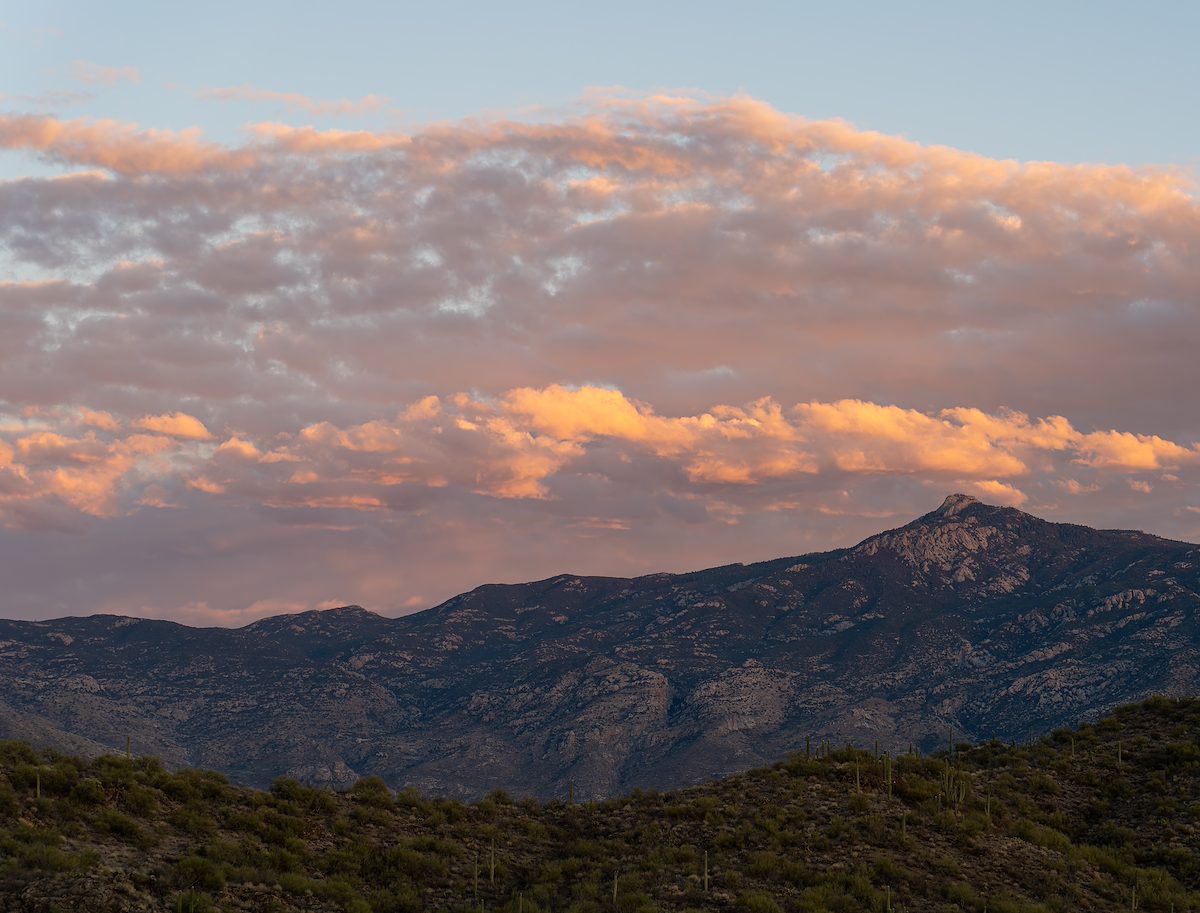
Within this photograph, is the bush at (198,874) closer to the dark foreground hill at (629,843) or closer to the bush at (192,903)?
the dark foreground hill at (629,843)

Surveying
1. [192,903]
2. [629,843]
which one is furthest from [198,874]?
[629,843]

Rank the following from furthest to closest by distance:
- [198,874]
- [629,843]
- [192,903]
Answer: [629,843], [198,874], [192,903]

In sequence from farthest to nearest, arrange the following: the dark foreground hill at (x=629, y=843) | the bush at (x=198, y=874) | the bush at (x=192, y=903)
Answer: the dark foreground hill at (x=629, y=843), the bush at (x=198, y=874), the bush at (x=192, y=903)

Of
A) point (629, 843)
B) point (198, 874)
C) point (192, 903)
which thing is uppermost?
point (198, 874)

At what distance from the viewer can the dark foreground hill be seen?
44281mm

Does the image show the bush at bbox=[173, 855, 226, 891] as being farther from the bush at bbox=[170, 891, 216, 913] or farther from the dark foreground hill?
the bush at bbox=[170, 891, 216, 913]

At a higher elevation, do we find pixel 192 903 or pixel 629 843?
pixel 192 903

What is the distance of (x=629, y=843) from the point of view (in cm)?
5503

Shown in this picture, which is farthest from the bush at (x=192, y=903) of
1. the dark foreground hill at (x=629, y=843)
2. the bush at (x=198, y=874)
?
the bush at (x=198, y=874)

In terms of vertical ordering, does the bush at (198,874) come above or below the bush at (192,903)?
above

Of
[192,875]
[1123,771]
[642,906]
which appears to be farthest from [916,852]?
[192,875]

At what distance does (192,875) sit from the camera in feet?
142

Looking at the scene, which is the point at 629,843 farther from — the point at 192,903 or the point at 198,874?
the point at 192,903

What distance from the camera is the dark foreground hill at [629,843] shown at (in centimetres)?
4428
